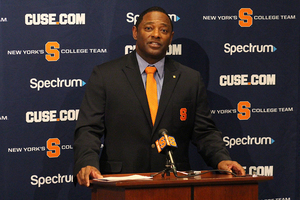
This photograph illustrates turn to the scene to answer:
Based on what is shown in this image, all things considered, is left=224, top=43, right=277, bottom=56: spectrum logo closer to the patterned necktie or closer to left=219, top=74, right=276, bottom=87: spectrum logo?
left=219, top=74, right=276, bottom=87: spectrum logo

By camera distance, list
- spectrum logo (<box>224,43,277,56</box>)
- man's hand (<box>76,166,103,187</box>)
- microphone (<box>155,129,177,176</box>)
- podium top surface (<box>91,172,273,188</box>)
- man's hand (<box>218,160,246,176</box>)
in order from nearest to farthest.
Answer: podium top surface (<box>91,172,273,188</box>) → microphone (<box>155,129,177,176</box>) → man's hand (<box>76,166,103,187</box>) → man's hand (<box>218,160,246,176</box>) → spectrum logo (<box>224,43,277,56</box>)

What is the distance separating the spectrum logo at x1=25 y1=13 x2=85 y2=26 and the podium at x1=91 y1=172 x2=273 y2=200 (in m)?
1.96

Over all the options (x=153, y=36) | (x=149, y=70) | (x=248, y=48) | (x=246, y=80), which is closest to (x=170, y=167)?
(x=149, y=70)

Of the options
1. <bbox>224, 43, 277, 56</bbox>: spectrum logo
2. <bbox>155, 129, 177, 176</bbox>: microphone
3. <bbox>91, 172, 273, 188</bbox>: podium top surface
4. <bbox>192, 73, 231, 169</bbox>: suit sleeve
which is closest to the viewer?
<bbox>91, 172, 273, 188</bbox>: podium top surface

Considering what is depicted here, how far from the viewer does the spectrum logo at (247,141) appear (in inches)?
183

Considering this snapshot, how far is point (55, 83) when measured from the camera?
422cm

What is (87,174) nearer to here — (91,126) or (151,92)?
(91,126)

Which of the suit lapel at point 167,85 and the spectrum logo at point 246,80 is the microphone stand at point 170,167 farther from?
the spectrum logo at point 246,80

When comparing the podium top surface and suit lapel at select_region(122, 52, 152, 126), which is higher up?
suit lapel at select_region(122, 52, 152, 126)

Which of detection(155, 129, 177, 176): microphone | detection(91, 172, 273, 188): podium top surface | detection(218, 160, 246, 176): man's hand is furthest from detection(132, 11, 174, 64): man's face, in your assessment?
detection(91, 172, 273, 188): podium top surface

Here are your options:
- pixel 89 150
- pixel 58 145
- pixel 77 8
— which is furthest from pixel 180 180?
pixel 77 8

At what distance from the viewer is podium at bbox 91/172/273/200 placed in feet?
7.86

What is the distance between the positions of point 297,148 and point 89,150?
101 inches

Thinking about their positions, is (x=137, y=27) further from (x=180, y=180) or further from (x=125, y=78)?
(x=180, y=180)
